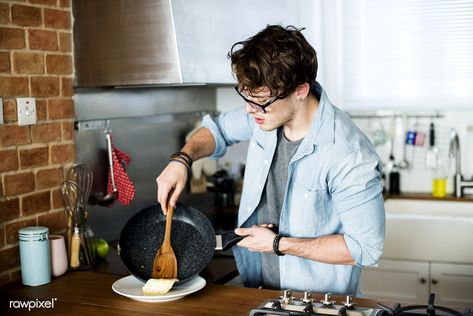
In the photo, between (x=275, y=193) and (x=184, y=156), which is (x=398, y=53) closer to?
(x=275, y=193)

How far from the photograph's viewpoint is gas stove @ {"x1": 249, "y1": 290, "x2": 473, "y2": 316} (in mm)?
1680

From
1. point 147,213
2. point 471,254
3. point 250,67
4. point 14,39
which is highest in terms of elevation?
point 14,39

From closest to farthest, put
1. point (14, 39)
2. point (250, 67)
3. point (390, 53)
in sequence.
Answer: point (250, 67) → point (14, 39) → point (390, 53)

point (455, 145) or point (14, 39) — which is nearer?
point (14, 39)

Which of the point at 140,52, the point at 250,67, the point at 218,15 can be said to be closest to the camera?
the point at 250,67

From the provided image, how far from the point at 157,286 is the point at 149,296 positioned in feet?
0.15

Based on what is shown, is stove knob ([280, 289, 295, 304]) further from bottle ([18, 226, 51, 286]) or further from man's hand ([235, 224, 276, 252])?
bottle ([18, 226, 51, 286])

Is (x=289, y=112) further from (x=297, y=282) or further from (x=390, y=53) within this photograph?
(x=390, y=53)

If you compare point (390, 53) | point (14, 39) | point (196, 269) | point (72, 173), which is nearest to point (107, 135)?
point (72, 173)

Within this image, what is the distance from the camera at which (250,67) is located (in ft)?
6.16

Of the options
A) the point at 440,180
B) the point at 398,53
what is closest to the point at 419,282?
the point at 440,180

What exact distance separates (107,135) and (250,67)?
1026 millimetres

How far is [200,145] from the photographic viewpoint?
92.5 inches

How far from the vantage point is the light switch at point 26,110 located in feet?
7.34
